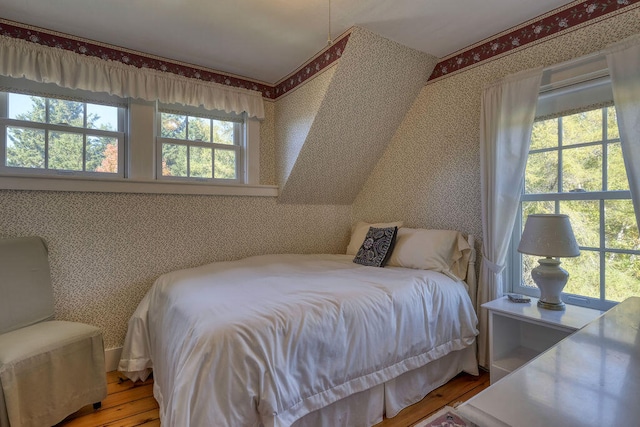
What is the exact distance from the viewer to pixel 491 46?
2.25 meters

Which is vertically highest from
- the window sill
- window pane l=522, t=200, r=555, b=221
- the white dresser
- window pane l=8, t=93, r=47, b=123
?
window pane l=8, t=93, r=47, b=123

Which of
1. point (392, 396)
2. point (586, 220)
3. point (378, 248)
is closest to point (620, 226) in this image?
point (586, 220)

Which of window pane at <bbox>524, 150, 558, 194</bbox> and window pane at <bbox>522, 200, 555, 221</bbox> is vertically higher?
window pane at <bbox>524, 150, 558, 194</bbox>

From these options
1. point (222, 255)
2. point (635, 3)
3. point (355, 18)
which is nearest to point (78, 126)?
point (222, 255)

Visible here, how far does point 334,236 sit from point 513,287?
66.1 inches

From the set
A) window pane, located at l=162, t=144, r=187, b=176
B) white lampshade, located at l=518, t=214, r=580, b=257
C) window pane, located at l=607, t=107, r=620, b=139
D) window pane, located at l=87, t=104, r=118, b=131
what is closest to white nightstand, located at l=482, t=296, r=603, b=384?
white lampshade, located at l=518, t=214, r=580, b=257

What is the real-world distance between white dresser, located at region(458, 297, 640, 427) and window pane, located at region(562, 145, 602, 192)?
1.43 meters

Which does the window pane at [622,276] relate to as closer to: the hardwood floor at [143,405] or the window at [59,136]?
the hardwood floor at [143,405]

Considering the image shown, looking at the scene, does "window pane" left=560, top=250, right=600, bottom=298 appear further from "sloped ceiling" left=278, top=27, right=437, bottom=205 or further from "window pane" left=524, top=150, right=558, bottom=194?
"sloped ceiling" left=278, top=27, right=437, bottom=205

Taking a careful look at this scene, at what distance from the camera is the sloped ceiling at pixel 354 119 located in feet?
7.75

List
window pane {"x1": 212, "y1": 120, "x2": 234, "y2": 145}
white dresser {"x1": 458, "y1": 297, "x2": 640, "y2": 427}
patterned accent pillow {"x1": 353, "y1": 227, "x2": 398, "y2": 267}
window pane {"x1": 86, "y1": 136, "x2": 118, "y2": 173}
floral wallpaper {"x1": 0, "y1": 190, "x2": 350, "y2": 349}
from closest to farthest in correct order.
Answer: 1. white dresser {"x1": 458, "y1": 297, "x2": 640, "y2": 427}
2. floral wallpaper {"x1": 0, "y1": 190, "x2": 350, "y2": 349}
3. window pane {"x1": 86, "y1": 136, "x2": 118, "y2": 173}
4. patterned accent pillow {"x1": 353, "y1": 227, "x2": 398, "y2": 267}
5. window pane {"x1": 212, "y1": 120, "x2": 234, "y2": 145}

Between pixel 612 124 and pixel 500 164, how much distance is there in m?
0.58

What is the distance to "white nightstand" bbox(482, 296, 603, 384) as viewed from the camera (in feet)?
5.61

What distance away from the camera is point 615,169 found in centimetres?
179
